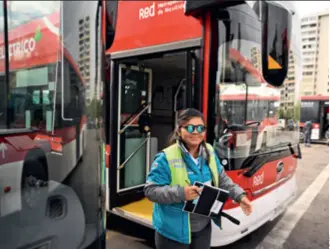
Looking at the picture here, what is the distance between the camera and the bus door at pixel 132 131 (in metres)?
3.64

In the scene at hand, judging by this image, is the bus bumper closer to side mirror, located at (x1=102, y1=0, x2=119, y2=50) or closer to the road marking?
the road marking

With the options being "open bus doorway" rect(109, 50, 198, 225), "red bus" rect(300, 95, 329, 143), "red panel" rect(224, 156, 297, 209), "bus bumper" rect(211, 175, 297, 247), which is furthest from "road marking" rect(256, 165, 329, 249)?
"red bus" rect(300, 95, 329, 143)

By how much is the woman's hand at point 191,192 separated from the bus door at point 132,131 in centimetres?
208

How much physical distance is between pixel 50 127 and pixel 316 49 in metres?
3.16

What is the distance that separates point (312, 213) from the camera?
14.8 feet

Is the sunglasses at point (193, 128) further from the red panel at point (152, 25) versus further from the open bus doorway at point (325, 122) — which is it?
the open bus doorway at point (325, 122)

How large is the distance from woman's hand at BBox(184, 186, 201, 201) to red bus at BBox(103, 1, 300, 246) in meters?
1.01

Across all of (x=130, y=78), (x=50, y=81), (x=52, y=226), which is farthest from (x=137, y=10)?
(x=52, y=226)

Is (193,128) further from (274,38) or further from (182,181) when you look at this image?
(274,38)

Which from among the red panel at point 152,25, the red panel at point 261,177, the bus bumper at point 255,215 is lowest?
the bus bumper at point 255,215

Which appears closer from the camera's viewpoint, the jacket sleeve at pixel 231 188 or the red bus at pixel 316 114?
the jacket sleeve at pixel 231 188

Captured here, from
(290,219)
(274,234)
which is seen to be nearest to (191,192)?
(274,234)

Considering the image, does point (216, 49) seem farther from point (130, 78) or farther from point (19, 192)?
point (19, 192)

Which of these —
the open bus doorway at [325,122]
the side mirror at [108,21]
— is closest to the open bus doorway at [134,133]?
the side mirror at [108,21]
